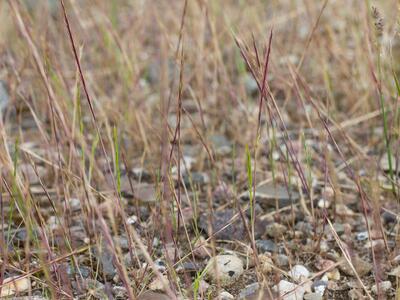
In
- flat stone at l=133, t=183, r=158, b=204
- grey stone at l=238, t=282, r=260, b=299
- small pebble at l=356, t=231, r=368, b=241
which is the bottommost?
small pebble at l=356, t=231, r=368, b=241

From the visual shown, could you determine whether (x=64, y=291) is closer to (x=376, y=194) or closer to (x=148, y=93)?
(x=376, y=194)

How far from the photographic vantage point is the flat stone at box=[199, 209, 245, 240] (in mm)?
1886

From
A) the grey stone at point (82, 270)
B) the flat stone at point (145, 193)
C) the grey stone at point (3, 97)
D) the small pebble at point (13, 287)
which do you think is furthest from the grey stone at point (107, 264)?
the grey stone at point (3, 97)

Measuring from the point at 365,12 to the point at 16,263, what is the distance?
1.24 metres

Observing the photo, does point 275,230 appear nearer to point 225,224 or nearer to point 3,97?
point 225,224

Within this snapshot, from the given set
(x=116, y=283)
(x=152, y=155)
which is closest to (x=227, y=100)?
(x=152, y=155)

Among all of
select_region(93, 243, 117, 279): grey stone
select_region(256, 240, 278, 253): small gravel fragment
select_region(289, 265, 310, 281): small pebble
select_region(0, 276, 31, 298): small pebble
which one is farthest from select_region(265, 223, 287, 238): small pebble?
select_region(0, 276, 31, 298): small pebble

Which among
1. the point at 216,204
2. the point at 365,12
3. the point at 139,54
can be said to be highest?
the point at 365,12

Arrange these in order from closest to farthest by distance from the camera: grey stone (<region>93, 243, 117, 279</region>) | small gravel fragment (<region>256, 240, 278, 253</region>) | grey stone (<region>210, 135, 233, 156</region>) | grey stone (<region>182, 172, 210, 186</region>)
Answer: grey stone (<region>93, 243, 117, 279</region>)
small gravel fragment (<region>256, 240, 278, 253</region>)
grey stone (<region>182, 172, 210, 186</region>)
grey stone (<region>210, 135, 233, 156</region>)

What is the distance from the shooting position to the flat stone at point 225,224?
1886 millimetres

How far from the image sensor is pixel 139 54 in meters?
3.01

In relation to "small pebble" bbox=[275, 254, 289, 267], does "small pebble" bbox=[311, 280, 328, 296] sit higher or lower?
lower

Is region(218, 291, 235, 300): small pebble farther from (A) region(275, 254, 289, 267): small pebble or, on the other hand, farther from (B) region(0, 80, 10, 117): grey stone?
(B) region(0, 80, 10, 117): grey stone

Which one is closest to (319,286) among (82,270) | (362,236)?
(362,236)
